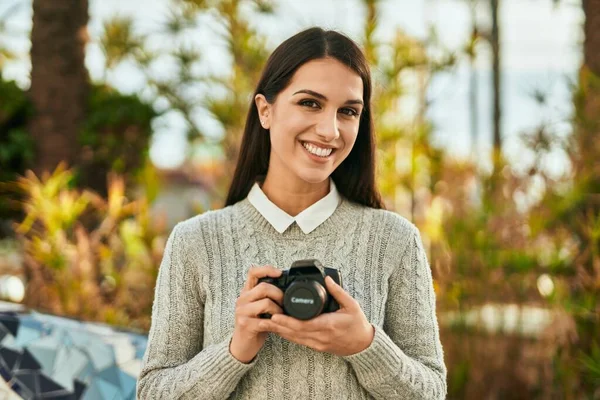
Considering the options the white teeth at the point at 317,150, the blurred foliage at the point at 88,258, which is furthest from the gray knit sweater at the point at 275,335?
the blurred foliage at the point at 88,258

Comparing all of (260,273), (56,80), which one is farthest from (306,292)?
(56,80)

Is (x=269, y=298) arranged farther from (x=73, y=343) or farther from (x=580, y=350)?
(x=580, y=350)

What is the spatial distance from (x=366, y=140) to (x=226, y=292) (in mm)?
535

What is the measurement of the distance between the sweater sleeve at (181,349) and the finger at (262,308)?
5.5 inches

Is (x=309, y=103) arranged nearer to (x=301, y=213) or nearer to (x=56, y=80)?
(x=301, y=213)

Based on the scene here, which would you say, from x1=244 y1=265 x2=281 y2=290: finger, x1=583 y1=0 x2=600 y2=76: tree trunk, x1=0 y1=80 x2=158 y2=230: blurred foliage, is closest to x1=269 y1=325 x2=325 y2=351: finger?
x1=244 y1=265 x2=281 y2=290: finger

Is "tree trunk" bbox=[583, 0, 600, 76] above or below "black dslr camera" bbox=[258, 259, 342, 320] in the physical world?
above

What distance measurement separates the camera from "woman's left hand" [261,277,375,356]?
145 cm

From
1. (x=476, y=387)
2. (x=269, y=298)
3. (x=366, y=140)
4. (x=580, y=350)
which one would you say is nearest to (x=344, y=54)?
(x=366, y=140)

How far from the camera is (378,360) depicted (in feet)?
5.14

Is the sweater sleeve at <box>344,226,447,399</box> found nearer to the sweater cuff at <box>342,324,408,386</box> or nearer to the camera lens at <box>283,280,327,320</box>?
the sweater cuff at <box>342,324,408,386</box>

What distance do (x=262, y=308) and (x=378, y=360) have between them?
0.28m

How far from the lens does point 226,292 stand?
1737 millimetres

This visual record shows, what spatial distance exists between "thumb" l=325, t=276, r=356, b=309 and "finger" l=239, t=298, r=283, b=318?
11 cm
